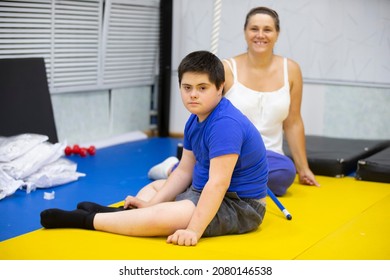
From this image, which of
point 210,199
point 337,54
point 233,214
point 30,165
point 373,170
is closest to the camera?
point 210,199

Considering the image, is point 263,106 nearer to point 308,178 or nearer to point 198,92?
point 308,178

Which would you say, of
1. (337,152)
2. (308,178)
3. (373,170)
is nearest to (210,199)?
(308,178)

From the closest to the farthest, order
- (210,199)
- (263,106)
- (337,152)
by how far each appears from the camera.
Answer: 1. (210,199)
2. (263,106)
3. (337,152)

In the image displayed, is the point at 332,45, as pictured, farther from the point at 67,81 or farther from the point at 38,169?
the point at 38,169

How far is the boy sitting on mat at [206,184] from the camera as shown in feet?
8.86

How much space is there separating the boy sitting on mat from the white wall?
2.75 metres

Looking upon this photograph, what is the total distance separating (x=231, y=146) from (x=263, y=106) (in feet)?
3.56

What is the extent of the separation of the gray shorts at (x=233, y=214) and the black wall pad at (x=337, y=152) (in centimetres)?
154

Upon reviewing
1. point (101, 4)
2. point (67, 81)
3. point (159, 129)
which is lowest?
point (159, 129)

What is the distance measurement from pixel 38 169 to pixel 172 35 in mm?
2366

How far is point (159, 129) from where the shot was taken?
6.18 metres

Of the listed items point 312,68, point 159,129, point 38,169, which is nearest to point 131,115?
point 159,129

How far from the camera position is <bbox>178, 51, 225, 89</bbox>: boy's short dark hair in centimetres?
271

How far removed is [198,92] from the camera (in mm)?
2721
